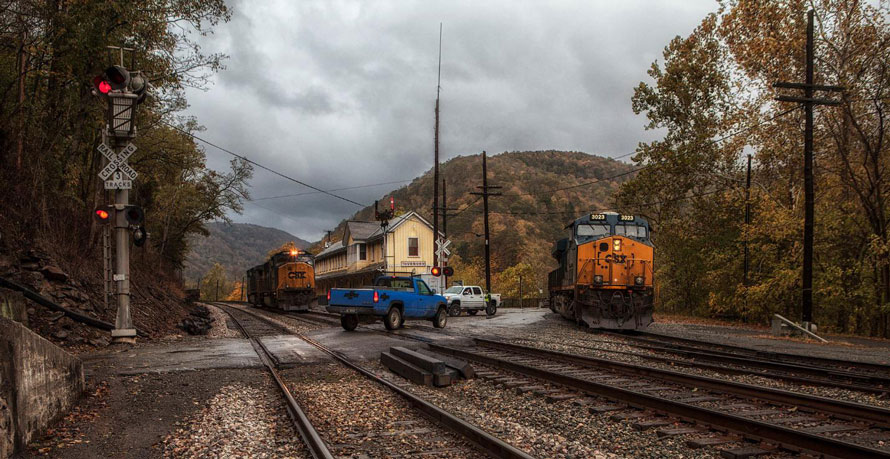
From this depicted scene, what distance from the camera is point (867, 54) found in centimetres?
2120

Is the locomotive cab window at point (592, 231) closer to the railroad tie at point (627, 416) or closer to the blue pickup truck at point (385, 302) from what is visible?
the blue pickup truck at point (385, 302)

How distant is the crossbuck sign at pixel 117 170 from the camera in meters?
13.3

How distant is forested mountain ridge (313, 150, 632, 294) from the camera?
89188 mm

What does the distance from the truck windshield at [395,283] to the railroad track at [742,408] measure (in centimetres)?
966

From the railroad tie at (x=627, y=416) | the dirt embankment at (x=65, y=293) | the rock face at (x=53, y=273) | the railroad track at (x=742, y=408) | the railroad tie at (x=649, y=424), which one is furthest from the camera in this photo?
the rock face at (x=53, y=273)

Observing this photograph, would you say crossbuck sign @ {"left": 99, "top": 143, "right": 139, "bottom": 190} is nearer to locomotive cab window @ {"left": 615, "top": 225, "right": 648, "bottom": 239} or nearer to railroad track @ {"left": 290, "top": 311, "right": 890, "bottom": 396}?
railroad track @ {"left": 290, "top": 311, "right": 890, "bottom": 396}

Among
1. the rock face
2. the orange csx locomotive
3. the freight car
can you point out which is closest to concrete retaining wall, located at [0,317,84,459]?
the rock face

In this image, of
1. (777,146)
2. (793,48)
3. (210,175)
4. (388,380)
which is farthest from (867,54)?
(210,175)

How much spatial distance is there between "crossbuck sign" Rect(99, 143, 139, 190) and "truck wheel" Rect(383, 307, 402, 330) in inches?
356

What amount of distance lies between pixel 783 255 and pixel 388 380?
79.6 feet

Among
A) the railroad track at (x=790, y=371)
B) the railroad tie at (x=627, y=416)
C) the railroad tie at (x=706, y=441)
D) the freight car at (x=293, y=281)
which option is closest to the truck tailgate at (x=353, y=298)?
the railroad track at (x=790, y=371)

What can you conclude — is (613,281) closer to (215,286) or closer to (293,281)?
(293,281)

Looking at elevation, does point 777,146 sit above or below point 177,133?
below

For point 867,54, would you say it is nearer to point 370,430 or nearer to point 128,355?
point 370,430
